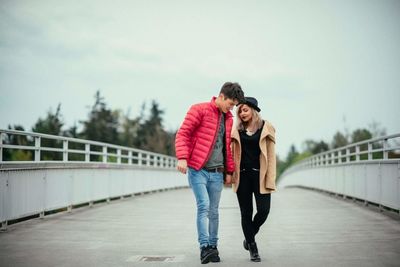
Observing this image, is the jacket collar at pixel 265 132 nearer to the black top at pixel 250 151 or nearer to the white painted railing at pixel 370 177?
the black top at pixel 250 151

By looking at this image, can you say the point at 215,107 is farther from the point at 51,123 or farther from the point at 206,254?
the point at 51,123

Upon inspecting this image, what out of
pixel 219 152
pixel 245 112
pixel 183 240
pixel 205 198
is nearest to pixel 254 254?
pixel 205 198

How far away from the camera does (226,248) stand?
22.3ft

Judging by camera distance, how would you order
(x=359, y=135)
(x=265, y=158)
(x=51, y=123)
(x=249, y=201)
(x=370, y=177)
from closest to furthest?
(x=265, y=158), (x=249, y=201), (x=370, y=177), (x=51, y=123), (x=359, y=135)

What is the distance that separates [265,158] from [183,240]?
2.30 meters

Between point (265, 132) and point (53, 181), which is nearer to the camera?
point (265, 132)

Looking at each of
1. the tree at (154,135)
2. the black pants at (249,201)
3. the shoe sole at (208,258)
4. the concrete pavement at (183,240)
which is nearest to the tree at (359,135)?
the tree at (154,135)

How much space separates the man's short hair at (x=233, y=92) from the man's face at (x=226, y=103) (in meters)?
0.03

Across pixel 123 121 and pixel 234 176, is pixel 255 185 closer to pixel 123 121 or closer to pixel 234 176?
pixel 234 176

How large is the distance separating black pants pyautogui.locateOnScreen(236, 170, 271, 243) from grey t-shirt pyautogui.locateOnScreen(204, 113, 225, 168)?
0.27m

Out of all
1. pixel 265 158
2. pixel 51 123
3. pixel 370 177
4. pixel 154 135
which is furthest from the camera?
pixel 154 135

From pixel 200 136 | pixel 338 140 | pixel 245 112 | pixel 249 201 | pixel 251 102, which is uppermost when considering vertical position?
pixel 338 140

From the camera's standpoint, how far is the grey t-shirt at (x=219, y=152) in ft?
19.2

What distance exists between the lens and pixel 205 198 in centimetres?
581
